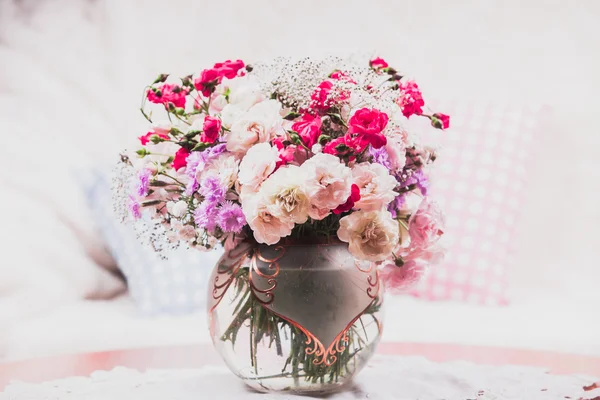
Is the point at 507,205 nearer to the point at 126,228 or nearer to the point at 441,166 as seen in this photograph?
the point at 441,166

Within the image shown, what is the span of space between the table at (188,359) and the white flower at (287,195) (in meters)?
0.51

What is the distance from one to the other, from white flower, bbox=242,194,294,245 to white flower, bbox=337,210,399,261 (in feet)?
0.25

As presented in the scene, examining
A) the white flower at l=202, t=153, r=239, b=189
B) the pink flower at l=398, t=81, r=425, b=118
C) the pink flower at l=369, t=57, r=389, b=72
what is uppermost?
the pink flower at l=369, t=57, r=389, b=72

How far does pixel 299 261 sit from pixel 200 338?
0.79m

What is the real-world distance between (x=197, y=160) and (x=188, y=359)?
1.69 feet

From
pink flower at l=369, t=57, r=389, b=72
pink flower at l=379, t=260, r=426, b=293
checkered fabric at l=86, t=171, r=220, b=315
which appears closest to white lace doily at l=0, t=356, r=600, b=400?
pink flower at l=379, t=260, r=426, b=293

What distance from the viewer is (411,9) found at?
2350mm

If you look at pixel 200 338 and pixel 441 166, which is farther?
pixel 441 166

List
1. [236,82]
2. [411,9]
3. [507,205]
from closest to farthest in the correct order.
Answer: [236,82], [507,205], [411,9]

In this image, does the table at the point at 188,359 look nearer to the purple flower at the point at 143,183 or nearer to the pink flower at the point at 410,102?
the purple flower at the point at 143,183

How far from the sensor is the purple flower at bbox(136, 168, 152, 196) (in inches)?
34.1

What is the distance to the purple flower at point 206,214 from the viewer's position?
0.81 metres

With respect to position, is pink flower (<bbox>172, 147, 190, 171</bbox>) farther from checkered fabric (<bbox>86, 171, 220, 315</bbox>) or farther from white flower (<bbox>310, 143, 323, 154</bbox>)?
checkered fabric (<bbox>86, 171, 220, 315</bbox>)

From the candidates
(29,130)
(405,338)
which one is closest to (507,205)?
(405,338)
